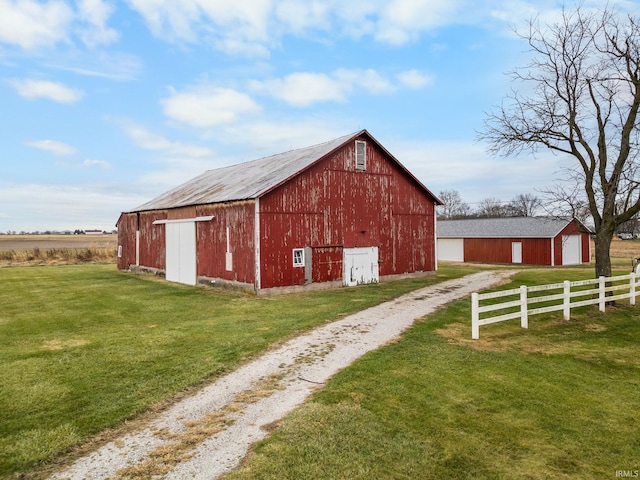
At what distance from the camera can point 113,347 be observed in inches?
447

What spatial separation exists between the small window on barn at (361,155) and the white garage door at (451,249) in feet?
84.3

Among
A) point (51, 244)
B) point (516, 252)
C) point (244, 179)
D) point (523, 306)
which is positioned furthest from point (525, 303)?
point (51, 244)

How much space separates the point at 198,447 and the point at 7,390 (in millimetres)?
4847

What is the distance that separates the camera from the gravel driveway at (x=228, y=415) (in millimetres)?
5613

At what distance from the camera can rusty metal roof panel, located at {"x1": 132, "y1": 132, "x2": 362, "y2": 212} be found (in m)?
22.4

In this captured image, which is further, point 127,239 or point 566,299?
point 127,239

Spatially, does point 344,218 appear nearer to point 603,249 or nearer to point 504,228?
point 603,249

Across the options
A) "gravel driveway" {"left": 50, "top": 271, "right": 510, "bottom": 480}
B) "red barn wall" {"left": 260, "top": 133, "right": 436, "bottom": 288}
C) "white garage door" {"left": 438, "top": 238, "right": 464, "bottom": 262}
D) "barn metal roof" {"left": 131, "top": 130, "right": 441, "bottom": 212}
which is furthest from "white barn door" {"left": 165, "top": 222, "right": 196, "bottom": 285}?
"white garage door" {"left": 438, "top": 238, "right": 464, "bottom": 262}

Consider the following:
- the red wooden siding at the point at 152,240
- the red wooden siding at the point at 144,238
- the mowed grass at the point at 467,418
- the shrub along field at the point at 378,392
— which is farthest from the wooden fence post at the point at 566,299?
the red wooden siding at the point at 144,238

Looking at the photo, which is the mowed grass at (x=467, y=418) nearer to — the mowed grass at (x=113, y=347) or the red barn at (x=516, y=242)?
the mowed grass at (x=113, y=347)

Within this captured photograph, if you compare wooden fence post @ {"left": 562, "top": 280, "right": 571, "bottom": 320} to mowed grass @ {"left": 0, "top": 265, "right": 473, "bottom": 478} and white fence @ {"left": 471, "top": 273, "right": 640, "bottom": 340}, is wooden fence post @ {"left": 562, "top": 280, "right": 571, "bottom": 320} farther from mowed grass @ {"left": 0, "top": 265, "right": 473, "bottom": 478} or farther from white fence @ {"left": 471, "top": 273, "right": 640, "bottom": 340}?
mowed grass @ {"left": 0, "top": 265, "right": 473, "bottom": 478}

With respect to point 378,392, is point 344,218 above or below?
above

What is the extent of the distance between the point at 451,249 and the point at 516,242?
7815 mm

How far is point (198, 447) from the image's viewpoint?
606 centimetres
